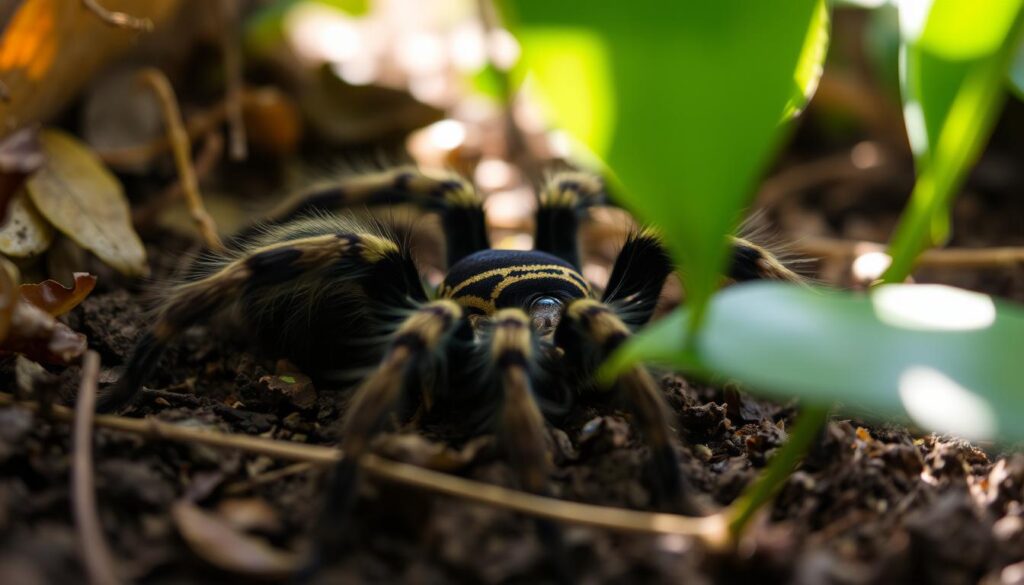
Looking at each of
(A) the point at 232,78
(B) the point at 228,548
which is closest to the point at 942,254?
(B) the point at 228,548

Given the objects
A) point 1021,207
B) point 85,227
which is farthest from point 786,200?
point 85,227

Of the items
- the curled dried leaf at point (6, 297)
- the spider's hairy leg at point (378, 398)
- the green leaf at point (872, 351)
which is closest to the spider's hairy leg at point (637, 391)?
the spider's hairy leg at point (378, 398)

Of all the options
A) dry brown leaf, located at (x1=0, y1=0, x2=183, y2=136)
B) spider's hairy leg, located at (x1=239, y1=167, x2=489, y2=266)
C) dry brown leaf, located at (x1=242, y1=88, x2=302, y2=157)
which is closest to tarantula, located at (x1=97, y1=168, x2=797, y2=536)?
spider's hairy leg, located at (x1=239, y1=167, x2=489, y2=266)

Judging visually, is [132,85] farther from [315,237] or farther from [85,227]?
[315,237]

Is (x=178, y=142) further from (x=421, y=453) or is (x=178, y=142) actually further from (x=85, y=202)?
(x=421, y=453)

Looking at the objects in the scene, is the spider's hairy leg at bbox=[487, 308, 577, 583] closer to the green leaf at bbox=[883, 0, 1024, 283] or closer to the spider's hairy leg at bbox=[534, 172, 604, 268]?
the green leaf at bbox=[883, 0, 1024, 283]
